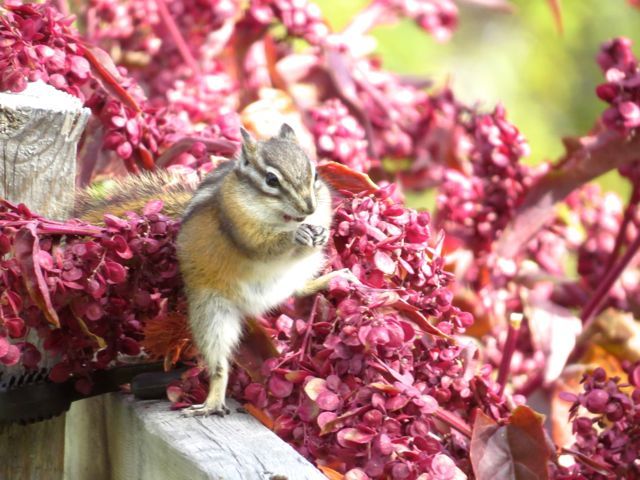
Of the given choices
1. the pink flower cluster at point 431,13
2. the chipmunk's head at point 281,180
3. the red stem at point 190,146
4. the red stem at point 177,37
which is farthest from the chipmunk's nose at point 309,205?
the pink flower cluster at point 431,13

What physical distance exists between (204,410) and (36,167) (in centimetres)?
36

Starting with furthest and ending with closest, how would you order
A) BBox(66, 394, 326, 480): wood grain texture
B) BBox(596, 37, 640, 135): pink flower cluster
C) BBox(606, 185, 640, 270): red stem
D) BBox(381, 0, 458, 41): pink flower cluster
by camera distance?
BBox(381, 0, 458, 41): pink flower cluster → BBox(606, 185, 640, 270): red stem → BBox(596, 37, 640, 135): pink flower cluster → BBox(66, 394, 326, 480): wood grain texture

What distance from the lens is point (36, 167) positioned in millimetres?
1254

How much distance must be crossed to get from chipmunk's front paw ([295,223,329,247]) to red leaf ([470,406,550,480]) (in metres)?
0.28

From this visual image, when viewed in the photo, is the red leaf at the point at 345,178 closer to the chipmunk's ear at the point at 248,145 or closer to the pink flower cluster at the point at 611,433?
the chipmunk's ear at the point at 248,145

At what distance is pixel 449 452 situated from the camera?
4.00 feet

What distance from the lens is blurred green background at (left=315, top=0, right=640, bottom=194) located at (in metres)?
4.23

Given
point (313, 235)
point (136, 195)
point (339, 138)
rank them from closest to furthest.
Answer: point (313, 235)
point (136, 195)
point (339, 138)

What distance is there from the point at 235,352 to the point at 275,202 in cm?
20

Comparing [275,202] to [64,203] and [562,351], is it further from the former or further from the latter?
[562,351]

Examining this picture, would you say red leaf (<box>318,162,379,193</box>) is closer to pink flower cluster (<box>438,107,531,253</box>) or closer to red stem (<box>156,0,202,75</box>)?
pink flower cluster (<box>438,107,531,253</box>)

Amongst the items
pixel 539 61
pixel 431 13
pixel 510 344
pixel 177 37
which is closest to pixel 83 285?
pixel 510 344

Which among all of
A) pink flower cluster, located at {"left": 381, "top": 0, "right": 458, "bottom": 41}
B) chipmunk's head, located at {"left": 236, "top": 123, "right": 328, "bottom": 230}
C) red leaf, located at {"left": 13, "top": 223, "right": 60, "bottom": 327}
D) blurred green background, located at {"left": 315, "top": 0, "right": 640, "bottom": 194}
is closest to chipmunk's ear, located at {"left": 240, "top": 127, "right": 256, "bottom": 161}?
chipmunk's head, located at {"left": 236, "top": 123, "right": 328, "bottom": 230}

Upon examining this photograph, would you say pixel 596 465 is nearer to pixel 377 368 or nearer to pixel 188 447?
pixel 377 368
